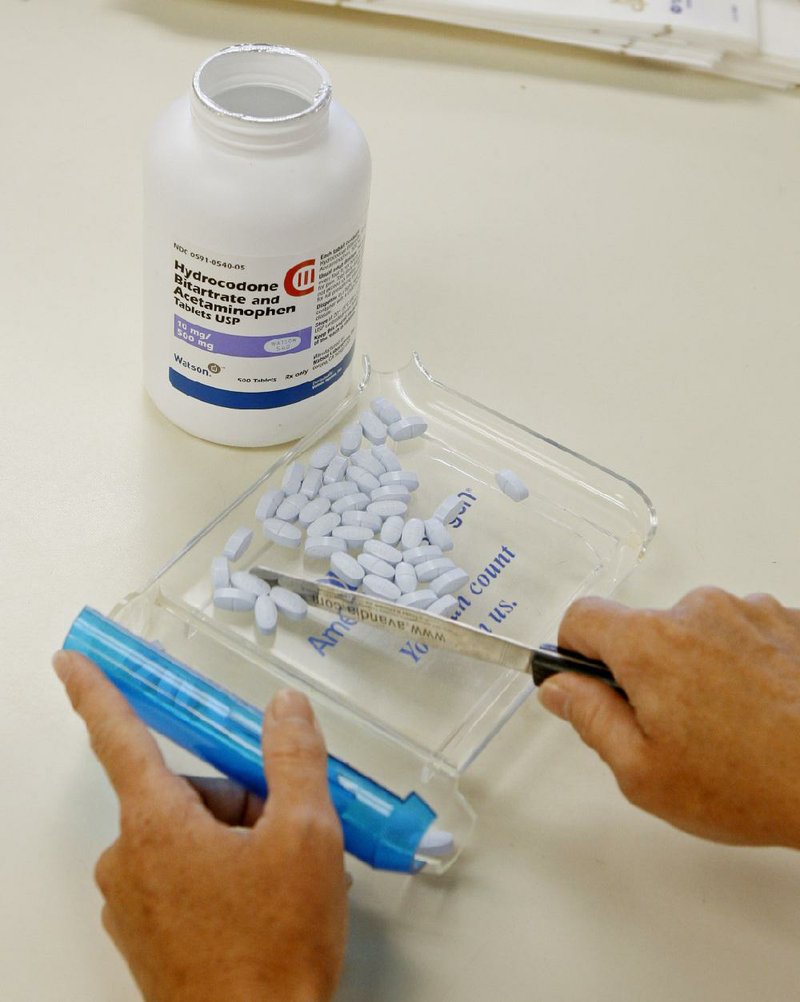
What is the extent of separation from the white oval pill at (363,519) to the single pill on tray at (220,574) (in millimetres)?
86

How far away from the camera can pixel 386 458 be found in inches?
33.6

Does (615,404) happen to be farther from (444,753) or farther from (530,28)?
(530,28)

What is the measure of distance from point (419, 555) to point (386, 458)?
89 millimetres

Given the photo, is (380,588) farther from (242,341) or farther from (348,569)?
(242,341)

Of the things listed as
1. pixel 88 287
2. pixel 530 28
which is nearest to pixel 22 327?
pixel 88 287

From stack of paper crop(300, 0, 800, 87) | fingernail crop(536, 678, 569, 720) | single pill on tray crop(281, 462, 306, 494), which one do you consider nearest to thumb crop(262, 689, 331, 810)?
fingernail crop(536, 678, 569, 720)

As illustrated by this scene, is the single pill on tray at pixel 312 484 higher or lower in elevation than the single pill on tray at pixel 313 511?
higher

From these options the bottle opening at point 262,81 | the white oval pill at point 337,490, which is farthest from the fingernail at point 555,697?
the bottle opening at point 262,81

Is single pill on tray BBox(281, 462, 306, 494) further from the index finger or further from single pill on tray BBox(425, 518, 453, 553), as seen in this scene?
the index finger

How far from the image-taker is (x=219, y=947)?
56 cm

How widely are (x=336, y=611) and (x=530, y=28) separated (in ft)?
2.27

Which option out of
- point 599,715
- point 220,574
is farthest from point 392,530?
point 599,715

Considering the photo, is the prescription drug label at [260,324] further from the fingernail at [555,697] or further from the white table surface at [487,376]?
the fingernail at [555,697]

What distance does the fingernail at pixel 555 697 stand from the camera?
25.7 inches
